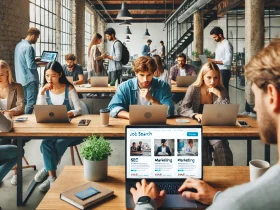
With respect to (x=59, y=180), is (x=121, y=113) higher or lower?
higher

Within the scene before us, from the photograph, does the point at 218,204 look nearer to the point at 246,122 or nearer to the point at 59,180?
the point at 59,180

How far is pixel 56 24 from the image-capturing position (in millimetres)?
9781

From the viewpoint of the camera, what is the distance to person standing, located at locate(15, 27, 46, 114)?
566 cm

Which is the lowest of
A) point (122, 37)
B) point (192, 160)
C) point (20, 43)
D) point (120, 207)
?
point (120, 207)

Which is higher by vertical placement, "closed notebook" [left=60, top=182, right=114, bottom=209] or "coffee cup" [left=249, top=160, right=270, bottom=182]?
"coffee cup" [left=249, top=160, right=270, bottom=182]

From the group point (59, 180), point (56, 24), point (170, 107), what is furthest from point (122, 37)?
point (59, 180)

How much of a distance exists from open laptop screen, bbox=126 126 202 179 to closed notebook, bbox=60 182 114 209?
0.17m

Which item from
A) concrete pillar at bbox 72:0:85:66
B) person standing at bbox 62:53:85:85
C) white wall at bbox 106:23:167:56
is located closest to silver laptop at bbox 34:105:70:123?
person standing at bbox 62:53:85:85

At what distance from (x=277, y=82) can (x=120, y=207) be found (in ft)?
2.94

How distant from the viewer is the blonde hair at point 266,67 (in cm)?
82

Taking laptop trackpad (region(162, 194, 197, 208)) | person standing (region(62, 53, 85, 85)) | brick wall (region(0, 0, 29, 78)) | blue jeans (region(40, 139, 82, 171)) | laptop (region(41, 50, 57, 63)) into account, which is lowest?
blue jeans (region(40, 139, 82, 171))

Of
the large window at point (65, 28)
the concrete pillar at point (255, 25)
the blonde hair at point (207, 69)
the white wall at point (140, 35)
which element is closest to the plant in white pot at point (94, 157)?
the blonde hair at point (207, 69)

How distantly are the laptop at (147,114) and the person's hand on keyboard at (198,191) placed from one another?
3.67 feet

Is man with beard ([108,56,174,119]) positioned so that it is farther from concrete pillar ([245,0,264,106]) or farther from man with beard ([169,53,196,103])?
concrete pillar ([245,0,264,106])
